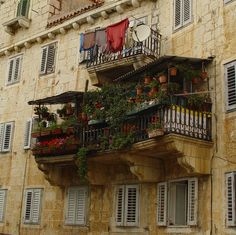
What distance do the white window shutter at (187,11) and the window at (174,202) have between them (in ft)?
18.1

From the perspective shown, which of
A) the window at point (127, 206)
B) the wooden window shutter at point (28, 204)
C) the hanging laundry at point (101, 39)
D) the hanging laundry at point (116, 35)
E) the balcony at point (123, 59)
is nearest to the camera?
the window at point (127, 206)

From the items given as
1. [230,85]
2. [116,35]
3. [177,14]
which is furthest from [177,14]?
[230,85]

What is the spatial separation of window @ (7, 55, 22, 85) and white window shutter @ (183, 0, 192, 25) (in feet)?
31.0

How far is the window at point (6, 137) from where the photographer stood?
21.7 m

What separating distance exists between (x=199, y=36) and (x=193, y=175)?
15.1 feet

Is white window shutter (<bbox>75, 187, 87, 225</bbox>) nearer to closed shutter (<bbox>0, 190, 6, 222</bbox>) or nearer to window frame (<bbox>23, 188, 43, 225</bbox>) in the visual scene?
window frame (<bbox>23, 188, 43, 225</bbox>)

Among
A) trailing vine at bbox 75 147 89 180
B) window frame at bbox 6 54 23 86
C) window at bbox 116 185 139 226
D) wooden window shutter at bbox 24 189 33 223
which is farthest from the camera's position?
window frame at bbox 6 54 23 86

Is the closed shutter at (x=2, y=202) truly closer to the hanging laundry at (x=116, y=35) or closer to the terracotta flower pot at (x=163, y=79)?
the hanging laundry at (x=116, y=35)

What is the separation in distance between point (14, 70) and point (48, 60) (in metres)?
2.41

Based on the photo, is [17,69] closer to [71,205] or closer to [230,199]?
[71,205]

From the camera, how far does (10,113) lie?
2236 centimetres

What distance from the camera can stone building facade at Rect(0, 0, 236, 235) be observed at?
14.1m

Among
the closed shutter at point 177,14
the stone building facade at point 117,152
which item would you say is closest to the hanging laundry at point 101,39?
the stone building facade at point 117,152

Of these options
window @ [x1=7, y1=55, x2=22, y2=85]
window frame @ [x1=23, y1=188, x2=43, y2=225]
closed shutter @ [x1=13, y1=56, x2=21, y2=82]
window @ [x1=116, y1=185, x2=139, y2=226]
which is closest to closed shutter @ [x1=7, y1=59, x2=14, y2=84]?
window @ [x1=7, y1=55, x2=22, y2=85]
